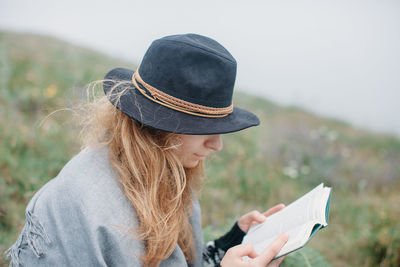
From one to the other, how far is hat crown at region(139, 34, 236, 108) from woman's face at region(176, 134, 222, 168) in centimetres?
14

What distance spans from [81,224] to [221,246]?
80cm

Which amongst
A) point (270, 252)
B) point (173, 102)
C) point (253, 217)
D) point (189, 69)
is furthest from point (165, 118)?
point (253, 217)

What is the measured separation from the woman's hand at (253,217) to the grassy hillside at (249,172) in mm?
367

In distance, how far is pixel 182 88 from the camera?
0.95 metres

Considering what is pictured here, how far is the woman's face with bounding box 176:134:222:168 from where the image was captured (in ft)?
3.46

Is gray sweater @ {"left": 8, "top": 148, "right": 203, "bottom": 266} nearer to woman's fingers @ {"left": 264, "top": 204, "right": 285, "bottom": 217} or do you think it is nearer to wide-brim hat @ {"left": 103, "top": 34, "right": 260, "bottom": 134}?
wide-brim hat @ {"left": 103, "top": 34, "right": 260, "bottom": 134}

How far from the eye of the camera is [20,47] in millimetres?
5668

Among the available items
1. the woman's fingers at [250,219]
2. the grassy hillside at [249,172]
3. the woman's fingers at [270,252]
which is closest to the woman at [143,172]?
the woman's fingers at [270,252]

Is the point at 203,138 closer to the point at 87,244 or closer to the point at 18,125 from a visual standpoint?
the point at 87,244

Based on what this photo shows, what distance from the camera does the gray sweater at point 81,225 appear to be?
90cm

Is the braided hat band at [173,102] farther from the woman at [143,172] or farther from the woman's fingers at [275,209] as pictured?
the woman's fingers at [275,209]

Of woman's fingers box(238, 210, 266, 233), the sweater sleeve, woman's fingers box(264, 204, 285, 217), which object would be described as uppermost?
woman's fingers box(264, 204, 285, 217)

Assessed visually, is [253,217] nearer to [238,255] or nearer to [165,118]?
[238,255]

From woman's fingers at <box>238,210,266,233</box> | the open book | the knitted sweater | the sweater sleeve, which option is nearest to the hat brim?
the knitted sweater
